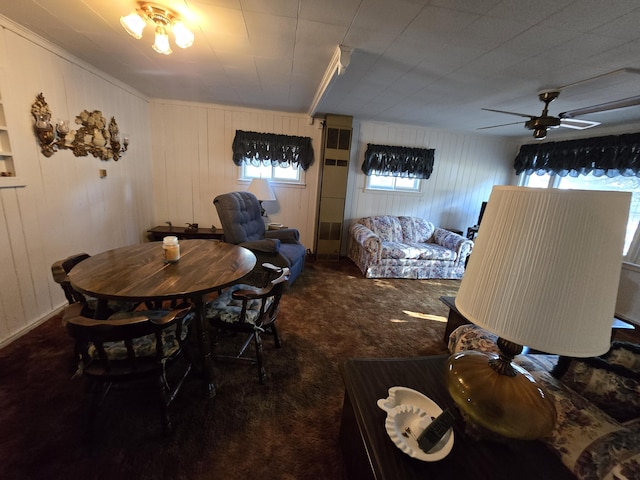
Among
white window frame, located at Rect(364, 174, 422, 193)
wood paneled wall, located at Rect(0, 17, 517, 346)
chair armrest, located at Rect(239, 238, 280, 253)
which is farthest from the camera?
white window frame, located at Rect(364, 174, 422, 193)

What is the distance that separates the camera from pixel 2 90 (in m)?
1.82

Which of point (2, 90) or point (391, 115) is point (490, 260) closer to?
point (2, 90)

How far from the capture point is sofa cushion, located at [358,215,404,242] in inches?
168

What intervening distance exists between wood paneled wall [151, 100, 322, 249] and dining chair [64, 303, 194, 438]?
117 inches

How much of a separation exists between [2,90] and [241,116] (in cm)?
250

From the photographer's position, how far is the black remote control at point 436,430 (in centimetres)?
76

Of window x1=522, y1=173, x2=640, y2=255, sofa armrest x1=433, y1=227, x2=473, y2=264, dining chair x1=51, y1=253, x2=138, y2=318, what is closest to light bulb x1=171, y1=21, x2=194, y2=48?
dining chair x1=51, y1=253, x2=138, y2=318

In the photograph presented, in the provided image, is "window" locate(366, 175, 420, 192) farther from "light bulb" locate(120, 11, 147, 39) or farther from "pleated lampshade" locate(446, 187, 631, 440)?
"pleated lampshade" locate(446, 187, 631, 440)

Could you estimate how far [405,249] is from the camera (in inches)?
150

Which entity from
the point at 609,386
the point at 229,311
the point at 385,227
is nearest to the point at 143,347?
the point at 229,311

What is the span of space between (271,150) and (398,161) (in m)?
2.13

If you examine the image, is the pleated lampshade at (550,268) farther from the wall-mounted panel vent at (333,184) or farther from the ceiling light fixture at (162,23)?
the wall-mounted panel vent at (333,184)

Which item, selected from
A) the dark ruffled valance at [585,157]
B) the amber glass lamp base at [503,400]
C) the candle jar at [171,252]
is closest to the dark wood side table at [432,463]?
the amber glass lamp base at [503,400]

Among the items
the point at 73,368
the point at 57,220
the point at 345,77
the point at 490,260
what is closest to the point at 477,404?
the point at 490,260
